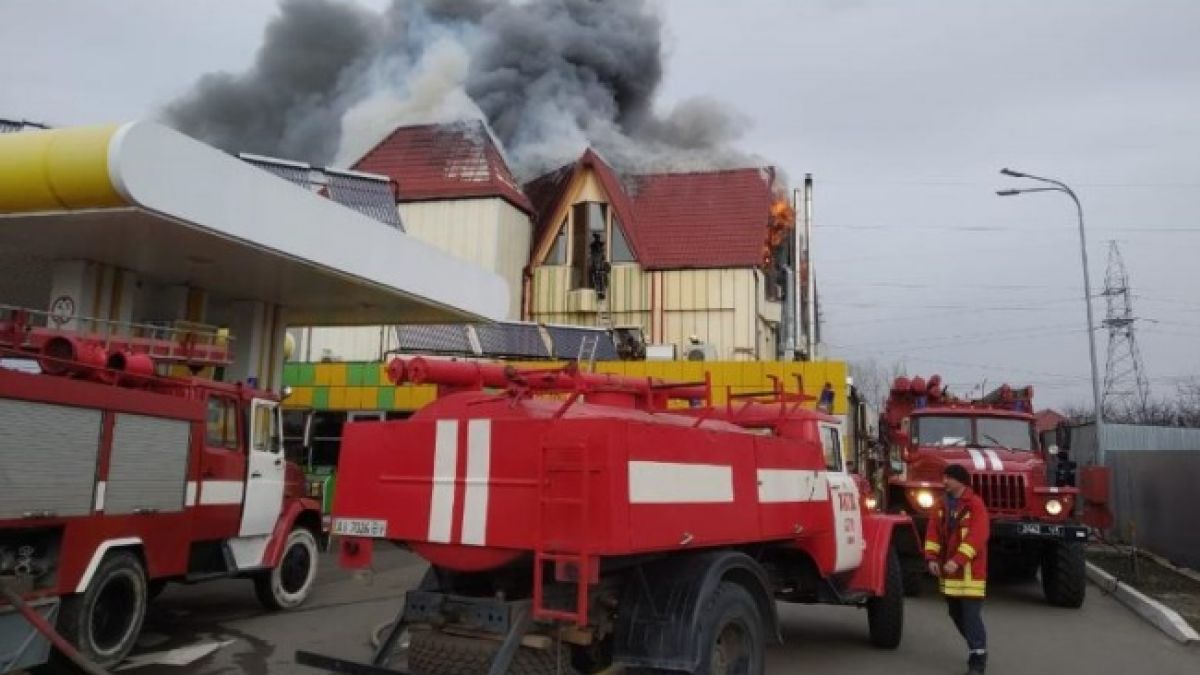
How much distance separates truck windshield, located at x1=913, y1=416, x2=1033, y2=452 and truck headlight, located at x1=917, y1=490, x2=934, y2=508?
122 cm

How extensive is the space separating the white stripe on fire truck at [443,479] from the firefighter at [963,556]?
179 inches

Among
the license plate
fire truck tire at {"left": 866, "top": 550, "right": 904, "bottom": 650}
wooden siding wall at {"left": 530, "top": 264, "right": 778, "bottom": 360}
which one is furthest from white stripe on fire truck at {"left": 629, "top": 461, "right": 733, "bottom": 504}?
wooden siding wall at {"left": 530, "top": 264, "right": 778, "bottom": 360}

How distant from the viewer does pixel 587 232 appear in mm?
25984

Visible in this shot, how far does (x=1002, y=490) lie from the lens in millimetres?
11320

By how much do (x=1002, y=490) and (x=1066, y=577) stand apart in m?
1.21

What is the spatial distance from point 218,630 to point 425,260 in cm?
674

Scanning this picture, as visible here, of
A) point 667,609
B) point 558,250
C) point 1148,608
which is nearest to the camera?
point 667,609

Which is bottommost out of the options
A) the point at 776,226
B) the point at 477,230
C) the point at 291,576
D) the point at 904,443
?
the point at 291,576

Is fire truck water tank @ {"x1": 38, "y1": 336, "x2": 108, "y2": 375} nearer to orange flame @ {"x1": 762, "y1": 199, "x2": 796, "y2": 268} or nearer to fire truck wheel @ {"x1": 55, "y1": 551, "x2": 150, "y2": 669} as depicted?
fire truck wheel @ {"x1": 55, "y1": 551, "x2": 150, "y2": 669}

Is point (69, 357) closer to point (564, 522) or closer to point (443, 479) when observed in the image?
point (443, 479)

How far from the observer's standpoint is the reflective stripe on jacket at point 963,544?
7.38 m

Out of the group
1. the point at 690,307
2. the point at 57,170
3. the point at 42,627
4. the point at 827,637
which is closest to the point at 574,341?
the point at 690,307

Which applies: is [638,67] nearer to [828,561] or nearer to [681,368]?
[681,368]

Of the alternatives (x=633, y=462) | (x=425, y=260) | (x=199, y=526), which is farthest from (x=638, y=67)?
(x=633, y=462)
